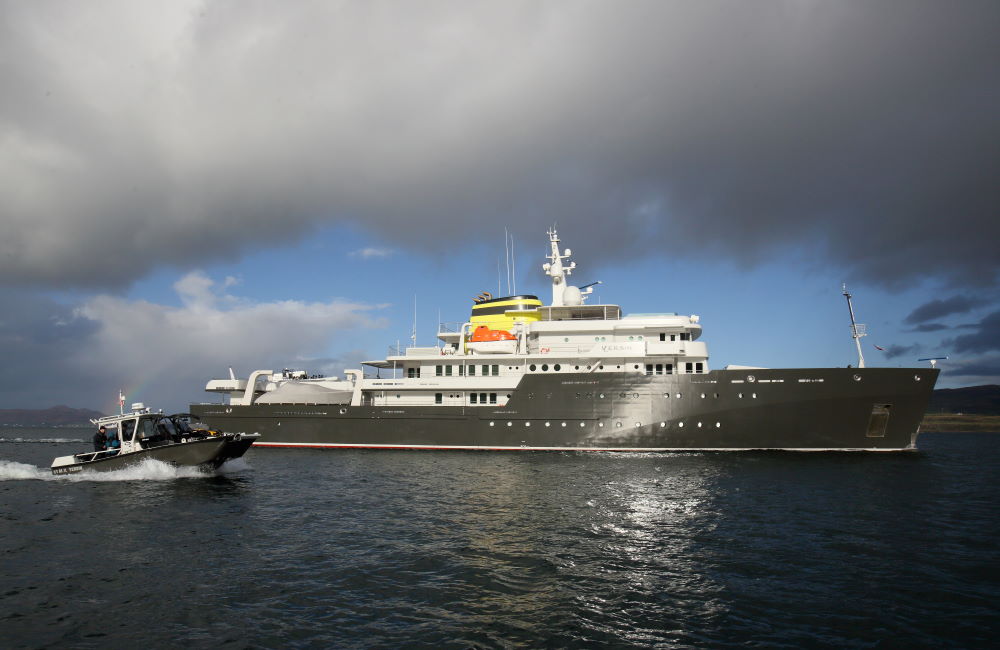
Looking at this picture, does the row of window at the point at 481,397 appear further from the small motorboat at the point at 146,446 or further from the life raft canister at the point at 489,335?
the small motorboat at the point at 146,446

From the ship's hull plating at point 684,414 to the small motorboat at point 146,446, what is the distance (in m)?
10.8

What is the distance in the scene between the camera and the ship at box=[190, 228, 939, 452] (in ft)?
81.4

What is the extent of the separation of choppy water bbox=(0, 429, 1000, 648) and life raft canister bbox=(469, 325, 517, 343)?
40.8 ft

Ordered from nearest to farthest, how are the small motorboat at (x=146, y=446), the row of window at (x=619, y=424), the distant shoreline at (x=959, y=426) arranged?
the small motorboat at (x=146, y=446) < the row of window at (x=619, y=424) < the distant shoreline at (x=959, y=426)

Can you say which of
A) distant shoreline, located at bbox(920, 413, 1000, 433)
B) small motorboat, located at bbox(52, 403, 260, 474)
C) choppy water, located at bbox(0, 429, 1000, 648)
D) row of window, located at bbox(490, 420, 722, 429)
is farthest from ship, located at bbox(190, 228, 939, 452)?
distant shoreline, located at bbox(920, 413, 1000, 433)

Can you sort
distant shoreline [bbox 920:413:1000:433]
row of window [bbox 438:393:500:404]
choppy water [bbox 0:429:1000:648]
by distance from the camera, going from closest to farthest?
choppy water [bbox 0:429:1000:648] → row of window [bbox 438:393:500:404] → distant shoreline [bbox 920:413:1000:433]

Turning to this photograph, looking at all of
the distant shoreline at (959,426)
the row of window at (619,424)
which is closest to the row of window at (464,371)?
the row of window at (619,424)

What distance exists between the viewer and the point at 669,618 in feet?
24.5

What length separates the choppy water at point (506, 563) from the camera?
282 inches

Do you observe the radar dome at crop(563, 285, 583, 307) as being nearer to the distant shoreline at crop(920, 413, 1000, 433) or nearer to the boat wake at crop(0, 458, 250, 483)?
the boat wake at crop(0, 458, 250, 483)

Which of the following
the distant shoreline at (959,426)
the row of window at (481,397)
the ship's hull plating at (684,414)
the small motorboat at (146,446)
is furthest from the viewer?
the distant shoreline at (959,426)

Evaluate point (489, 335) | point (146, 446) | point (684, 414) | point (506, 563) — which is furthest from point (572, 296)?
point (506, 563)

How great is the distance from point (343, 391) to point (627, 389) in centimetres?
1762

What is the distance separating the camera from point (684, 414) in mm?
25875
